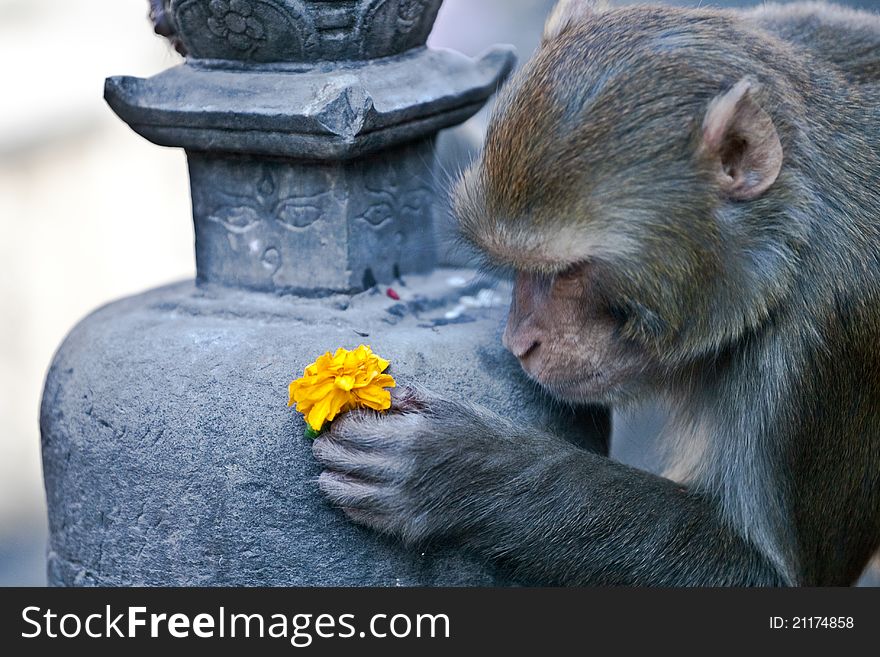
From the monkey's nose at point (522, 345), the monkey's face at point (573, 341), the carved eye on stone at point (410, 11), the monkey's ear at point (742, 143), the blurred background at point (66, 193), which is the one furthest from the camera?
the blurred background at point (66, 193)

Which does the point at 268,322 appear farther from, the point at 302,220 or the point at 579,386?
the point at 579,386

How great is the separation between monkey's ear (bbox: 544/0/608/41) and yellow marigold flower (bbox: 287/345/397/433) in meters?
1.01

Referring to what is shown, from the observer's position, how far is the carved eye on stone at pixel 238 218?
3.72m

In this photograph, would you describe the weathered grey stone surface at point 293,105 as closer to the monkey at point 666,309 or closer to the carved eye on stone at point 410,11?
the carved eye on stone at point 410,11

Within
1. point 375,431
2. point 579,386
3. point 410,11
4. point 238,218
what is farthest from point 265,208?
point 579,386

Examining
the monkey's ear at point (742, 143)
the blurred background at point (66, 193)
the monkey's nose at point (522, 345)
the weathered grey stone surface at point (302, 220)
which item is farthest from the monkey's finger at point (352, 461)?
the blurred background at point (66, 193)

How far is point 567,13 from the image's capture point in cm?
346

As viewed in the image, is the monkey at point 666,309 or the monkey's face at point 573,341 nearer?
the monkey at point 666,309

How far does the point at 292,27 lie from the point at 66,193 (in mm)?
4573

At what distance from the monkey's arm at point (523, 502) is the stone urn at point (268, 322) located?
11cm

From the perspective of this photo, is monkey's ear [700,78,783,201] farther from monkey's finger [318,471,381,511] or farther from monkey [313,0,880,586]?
monkey's finger [318,471,381,511]

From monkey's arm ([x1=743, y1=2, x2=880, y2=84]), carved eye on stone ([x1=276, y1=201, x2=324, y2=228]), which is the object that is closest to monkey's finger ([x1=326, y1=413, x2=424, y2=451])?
carved eye on stone ([x1=276, y1=201, x2=324, y2=228])

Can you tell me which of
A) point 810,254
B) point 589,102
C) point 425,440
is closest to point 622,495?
point 425,440

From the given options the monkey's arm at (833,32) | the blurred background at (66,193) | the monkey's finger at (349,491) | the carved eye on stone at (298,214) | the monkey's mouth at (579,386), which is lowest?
the blurred background at (66,193)
